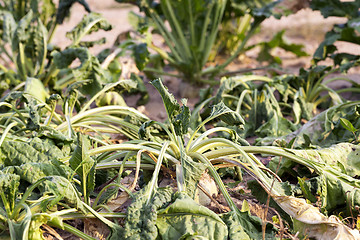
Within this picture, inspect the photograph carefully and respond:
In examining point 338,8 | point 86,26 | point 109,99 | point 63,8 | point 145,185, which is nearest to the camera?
point 145,185

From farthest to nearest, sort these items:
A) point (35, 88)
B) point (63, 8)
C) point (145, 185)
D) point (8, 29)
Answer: point (63, 8)
point (8, 29)
point (35, 88)
point (145, 185)

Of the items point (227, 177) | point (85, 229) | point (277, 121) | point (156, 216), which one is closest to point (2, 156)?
point (85, 229)

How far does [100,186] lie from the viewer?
6.52 feet

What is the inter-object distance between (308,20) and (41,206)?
18.7 ft

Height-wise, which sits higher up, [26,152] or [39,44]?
[39,44]

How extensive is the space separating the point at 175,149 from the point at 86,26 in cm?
207

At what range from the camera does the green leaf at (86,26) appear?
137 inches

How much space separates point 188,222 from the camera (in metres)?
1.51

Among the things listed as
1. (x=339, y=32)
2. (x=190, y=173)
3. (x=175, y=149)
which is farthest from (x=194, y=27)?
(x=190, y=173)

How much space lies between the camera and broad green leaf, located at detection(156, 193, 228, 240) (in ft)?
4.87

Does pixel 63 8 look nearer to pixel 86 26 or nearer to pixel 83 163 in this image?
pixel 86 26

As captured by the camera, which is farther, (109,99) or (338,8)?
(338,8)

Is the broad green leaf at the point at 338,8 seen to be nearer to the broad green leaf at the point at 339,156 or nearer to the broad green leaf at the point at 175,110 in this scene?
the broad green leaf at the point at 339,156

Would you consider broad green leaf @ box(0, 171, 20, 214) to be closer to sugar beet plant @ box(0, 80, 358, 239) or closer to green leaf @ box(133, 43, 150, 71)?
sugar beet plant @ box(0, 80, 358, 239)
